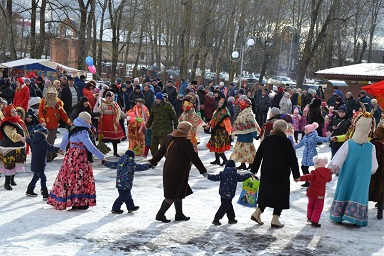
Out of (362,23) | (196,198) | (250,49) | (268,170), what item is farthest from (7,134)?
(362,23)

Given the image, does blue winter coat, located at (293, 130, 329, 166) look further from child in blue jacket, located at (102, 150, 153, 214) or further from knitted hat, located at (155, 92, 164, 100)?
child in blue jacket, located at (102, 150, 153, 214)

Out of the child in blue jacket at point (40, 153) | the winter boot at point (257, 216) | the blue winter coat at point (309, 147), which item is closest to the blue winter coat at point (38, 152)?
the child in blue jacket at point (40, 153)

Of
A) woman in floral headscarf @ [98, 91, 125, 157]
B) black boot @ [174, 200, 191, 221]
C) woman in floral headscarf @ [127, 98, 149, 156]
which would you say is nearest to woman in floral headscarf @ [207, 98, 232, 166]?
woman in floral headscarf @ [127, 98, 149, 156]

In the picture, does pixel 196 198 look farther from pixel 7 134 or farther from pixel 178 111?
pixel 178 111

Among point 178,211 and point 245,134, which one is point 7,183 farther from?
point 245,134

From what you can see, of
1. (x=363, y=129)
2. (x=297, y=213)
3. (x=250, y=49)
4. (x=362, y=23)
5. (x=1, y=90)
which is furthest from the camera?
(x=362, y=23)

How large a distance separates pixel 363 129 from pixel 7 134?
5.44 metres

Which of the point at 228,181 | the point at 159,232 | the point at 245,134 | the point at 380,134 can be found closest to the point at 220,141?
the point at 245,134

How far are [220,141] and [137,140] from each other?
2.05m

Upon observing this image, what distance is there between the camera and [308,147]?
12094 mm

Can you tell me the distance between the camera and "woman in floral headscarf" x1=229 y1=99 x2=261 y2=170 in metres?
13.2

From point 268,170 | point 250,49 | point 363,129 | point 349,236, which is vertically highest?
point 250,49

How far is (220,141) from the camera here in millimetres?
13867

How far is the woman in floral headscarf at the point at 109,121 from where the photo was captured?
14.2 metres
